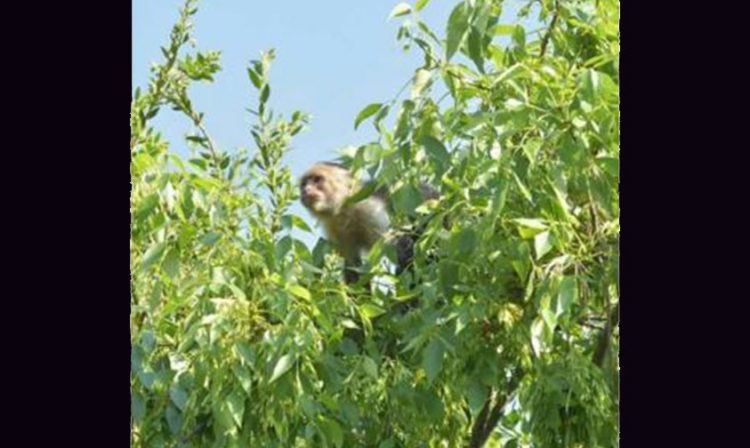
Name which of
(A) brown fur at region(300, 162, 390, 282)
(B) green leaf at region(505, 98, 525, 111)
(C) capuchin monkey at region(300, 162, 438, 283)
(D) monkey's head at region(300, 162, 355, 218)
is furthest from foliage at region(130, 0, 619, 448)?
(D) monkey's head at region(300, 162, 355, 218)

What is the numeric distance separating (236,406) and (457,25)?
49 centimetres

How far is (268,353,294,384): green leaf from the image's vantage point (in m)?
1.76

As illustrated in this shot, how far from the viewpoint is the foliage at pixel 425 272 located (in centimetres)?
175

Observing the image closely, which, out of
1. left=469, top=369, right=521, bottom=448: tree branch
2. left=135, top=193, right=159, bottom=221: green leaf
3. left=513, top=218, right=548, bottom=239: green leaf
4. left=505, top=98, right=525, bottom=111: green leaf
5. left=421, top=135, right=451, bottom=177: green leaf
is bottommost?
left=469, top=369, right=521, bottom=448: tree branch

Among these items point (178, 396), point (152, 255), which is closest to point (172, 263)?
point (152, 255)

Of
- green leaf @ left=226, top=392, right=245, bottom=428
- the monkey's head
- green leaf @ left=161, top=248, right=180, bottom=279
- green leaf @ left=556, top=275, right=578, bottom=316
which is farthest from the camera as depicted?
the monkey's head

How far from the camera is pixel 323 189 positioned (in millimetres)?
3021

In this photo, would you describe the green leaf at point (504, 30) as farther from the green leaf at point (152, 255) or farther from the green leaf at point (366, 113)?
the green leaf at point (152, 255)

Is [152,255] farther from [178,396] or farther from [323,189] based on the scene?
[323,189]

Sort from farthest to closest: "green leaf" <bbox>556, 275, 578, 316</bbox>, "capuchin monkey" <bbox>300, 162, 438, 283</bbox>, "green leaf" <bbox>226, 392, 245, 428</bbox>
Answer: "capuchin monkey" <bbox>300, 162, 438, 283</bbox> → "green leaf" <bbox>226, 392, 245, 428</bbox> → "green leaf" <bbox>556, 275, 578, 316</bbox>

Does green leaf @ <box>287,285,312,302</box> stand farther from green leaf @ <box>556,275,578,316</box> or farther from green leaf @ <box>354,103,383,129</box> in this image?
green leaf @ <box>556,275,578,316</box>
